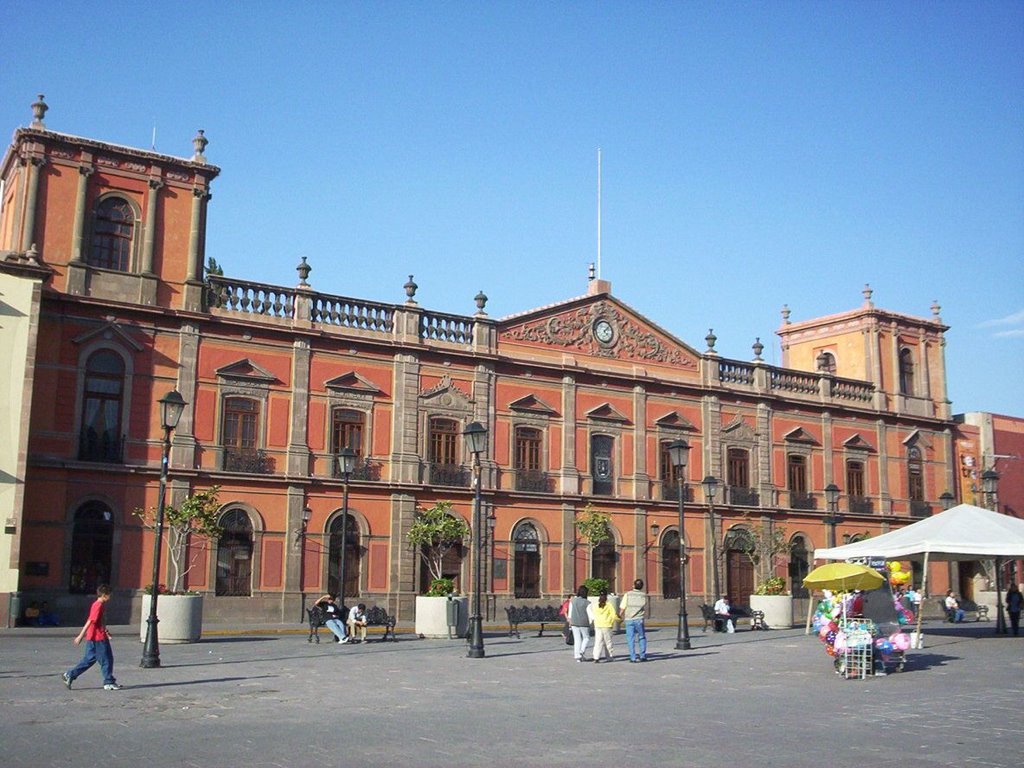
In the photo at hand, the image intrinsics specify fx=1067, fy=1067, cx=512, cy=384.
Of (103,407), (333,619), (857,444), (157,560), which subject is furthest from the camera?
(857,444)

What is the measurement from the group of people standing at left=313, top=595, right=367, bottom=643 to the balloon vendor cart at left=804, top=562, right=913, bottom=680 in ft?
32.8

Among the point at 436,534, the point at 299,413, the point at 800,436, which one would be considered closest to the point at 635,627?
the point at 436,534

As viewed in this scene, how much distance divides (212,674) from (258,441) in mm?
15414

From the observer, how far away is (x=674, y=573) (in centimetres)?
3825

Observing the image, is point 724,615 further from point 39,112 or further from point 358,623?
point 39,112

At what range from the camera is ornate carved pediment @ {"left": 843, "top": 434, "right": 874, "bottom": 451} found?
4384 cm

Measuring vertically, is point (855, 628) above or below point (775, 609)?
above

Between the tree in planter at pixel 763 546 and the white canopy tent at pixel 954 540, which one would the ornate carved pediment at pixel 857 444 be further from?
the white canopy tent at pixel 954 540

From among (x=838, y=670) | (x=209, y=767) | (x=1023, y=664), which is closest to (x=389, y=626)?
(x=838, y=670)

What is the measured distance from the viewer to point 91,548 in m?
28.0

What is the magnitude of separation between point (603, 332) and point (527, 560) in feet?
28.8

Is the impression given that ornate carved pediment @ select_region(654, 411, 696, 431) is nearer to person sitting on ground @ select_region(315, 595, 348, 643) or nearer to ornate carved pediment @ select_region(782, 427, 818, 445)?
ornate carved pediment @ select_region(782, 427, 818, 445)

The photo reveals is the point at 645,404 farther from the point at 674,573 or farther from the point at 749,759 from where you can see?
the point at 749,759

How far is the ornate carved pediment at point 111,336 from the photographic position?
93.5 ft
